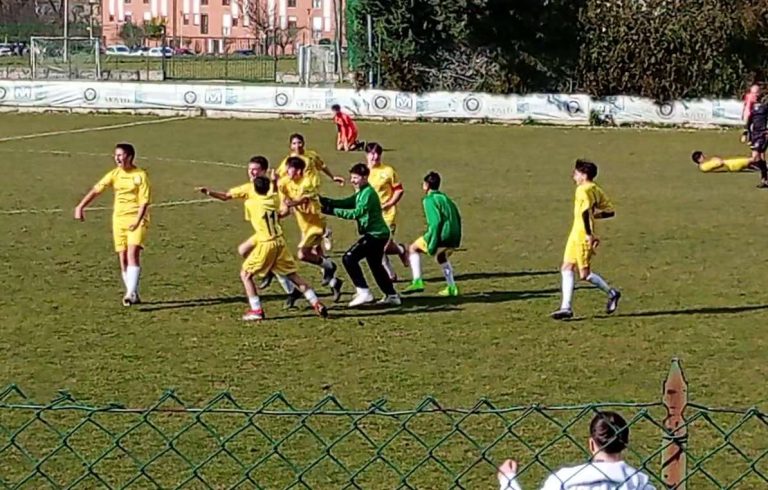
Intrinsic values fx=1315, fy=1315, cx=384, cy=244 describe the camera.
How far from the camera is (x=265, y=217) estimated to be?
504 inches

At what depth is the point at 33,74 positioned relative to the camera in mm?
55000

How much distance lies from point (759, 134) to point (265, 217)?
16189 millimetres

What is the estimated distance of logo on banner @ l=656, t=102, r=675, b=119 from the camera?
41.9 metres

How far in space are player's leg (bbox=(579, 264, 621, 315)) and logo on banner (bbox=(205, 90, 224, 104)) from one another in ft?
A: 104

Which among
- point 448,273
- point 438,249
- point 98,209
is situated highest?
point 438,249

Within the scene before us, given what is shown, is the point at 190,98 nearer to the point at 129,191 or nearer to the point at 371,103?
the point at 371,103

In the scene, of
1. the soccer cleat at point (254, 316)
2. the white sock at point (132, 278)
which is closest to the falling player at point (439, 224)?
the soccer cleat at point (254, 316)

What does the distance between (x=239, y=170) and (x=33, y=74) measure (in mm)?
30212

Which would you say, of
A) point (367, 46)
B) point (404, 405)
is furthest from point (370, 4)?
point (404, 405)

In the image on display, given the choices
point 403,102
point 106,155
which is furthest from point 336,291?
point 403,102

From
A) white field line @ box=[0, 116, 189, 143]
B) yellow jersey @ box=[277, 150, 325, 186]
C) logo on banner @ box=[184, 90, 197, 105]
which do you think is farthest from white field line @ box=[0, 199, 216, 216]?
logo on banner @ box=[184, 90, 197, 105]

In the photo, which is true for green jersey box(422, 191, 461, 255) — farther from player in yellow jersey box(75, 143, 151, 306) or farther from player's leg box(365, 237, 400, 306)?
player in yellow jersey box(75, 143, 151, 306)

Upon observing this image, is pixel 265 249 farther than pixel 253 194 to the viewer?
No

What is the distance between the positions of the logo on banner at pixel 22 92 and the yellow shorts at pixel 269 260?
1370 inches
